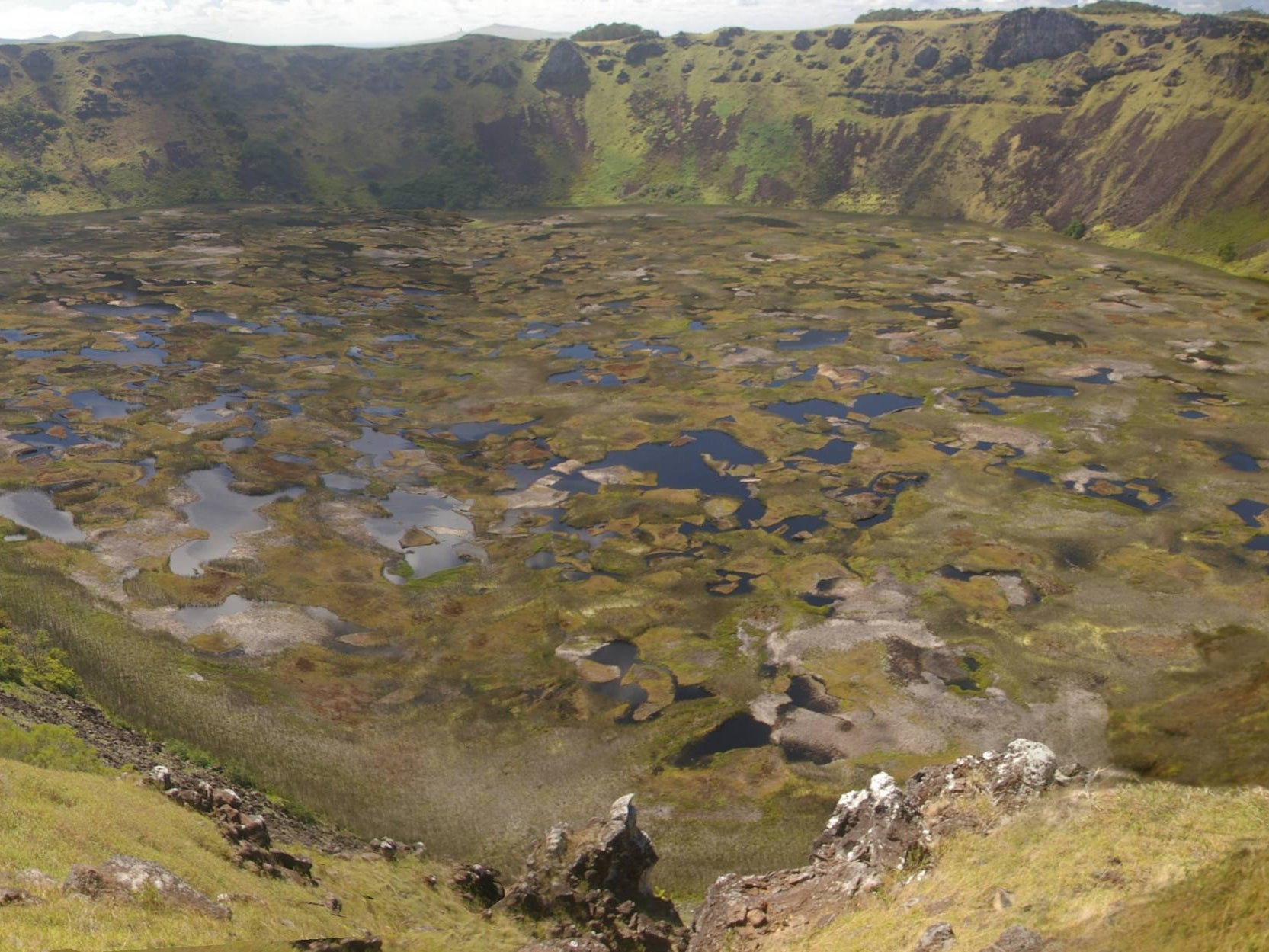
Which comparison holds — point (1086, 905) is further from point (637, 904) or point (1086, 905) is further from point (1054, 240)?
point (1054, 240)

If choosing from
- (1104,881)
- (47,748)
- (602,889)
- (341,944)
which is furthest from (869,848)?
(47,748)

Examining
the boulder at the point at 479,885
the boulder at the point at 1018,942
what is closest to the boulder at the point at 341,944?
the boulder at the point at 479,885

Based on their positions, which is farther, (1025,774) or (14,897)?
(1025,774)

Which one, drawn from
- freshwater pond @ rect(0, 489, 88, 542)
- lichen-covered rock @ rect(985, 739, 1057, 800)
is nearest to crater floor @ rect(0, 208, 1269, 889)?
freshwater pond @ rect(0, 489, 88, 542)

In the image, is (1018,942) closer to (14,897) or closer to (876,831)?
(876,831)

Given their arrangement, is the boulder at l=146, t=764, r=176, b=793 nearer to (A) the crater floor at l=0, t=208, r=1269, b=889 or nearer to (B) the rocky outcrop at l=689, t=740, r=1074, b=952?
(A) the crater floor at l=0, t=208, r=1269, b=889

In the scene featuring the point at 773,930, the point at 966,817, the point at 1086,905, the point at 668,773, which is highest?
the point at 1086,905

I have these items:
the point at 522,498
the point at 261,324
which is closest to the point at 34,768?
the point at 522,498
